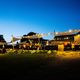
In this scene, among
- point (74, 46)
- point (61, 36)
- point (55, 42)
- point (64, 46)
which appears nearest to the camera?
point (74, 46)

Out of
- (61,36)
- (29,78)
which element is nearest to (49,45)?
(61,36)

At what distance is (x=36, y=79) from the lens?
750 cm

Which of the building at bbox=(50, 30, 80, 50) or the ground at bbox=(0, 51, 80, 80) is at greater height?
the building at bbox=(50, 30, 80, 50)

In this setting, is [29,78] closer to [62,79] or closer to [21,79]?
[21,79]

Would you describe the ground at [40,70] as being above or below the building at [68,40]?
below

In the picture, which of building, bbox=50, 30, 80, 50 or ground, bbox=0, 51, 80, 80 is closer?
ground, bbox=0, 51, 80, 80

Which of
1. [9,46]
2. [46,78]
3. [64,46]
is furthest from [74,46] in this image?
[46,78]

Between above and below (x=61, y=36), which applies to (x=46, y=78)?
below

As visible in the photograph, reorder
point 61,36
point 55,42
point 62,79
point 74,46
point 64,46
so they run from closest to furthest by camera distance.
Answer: point 62,79, point 74,46, point 64,46, point 55,42, point 61,36

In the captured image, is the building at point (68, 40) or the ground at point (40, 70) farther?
the building at point (68, 40)

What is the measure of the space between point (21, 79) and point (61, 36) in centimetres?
3815

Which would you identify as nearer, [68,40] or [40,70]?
[40,70]

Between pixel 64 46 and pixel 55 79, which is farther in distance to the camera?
pixel 64 46

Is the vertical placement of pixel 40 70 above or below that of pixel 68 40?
below
